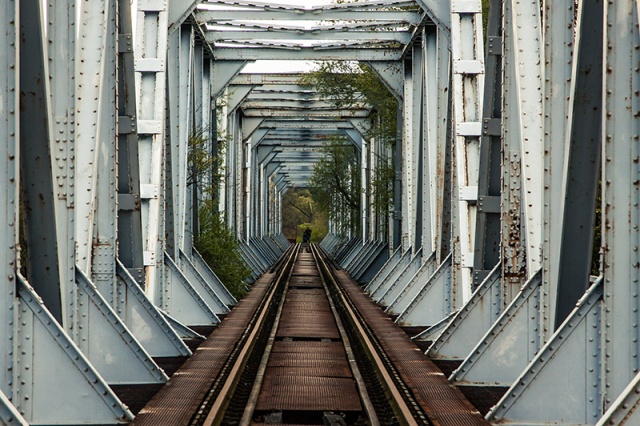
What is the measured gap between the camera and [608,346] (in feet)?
21.5

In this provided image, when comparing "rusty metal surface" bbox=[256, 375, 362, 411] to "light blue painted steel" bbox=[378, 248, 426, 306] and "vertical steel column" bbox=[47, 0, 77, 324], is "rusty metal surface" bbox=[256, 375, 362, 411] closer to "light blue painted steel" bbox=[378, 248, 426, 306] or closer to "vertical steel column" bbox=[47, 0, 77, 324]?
"vertical steel column" bbox=[47, 0, 77, 324]

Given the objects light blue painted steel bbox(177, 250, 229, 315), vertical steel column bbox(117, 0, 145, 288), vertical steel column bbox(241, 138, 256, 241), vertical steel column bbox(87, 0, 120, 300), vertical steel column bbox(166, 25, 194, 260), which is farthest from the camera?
vertical steel column bbox(241, 138, 256, 241)

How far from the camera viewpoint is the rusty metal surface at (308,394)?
8727mm

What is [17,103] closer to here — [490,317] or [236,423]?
[236,423]

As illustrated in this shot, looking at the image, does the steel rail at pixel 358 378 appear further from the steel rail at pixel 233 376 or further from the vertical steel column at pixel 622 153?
the vertical steel column at pixel 622 153

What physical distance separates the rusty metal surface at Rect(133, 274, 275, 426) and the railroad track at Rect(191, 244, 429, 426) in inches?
6.4

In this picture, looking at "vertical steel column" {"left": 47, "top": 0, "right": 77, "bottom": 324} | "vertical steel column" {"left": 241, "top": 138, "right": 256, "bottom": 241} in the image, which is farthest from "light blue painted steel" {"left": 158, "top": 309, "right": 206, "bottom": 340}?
"vertical steel column" {"left": 241, "top": 138, "right": 256, "bottom": 241}

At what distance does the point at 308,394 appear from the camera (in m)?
9.34

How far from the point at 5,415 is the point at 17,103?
2114mm

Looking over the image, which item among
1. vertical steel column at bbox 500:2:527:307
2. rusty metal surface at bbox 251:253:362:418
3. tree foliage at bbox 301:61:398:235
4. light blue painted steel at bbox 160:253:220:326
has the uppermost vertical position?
tree foliage at bbox 301:61:398:235

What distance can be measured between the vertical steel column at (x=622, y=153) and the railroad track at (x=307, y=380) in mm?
2175

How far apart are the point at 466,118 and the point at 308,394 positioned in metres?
6.04

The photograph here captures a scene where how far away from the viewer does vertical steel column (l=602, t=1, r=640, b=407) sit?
240 inches

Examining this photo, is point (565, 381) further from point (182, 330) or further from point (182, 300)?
point (182, 300)
